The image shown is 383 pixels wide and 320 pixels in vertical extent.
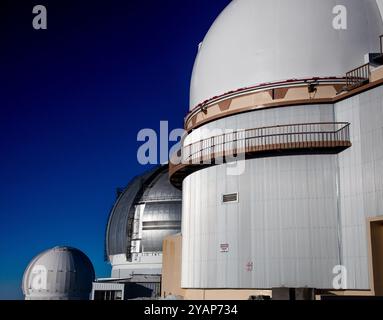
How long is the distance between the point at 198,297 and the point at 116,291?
55.6 ft

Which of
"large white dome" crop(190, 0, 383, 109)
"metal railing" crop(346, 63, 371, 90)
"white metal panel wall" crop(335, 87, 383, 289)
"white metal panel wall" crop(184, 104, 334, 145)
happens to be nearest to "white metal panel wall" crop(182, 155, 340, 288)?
"white metal panel wall" crop(335, 87, 383, 289)

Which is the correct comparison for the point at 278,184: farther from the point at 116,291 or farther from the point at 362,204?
the point at 116,291

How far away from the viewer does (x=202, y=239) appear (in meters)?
25.4

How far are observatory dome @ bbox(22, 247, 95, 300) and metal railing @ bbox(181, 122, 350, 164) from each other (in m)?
21.8

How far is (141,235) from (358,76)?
2662 cm

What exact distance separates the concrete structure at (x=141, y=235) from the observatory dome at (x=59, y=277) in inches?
79.2

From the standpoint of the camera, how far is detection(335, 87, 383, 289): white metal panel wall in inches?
789

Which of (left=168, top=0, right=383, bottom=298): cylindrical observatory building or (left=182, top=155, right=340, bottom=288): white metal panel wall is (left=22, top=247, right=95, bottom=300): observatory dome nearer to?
(left=168, top=0, right=383, bottom=298): cylindrical observatory building

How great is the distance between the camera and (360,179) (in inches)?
818

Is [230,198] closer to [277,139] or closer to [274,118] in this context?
[277,139]

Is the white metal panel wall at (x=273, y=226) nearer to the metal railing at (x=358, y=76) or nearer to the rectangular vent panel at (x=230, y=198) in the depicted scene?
the rectangular vent panel at (x=230, y=198)

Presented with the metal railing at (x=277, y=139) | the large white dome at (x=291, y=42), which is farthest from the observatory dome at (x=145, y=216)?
the large white dome at (x=291, y=42)
